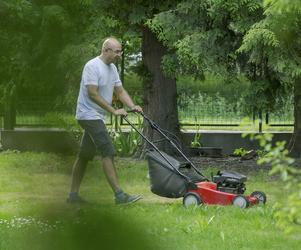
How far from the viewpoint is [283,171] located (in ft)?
9.74

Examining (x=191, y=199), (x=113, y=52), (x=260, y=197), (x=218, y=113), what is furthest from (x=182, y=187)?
(x=218, y=113)

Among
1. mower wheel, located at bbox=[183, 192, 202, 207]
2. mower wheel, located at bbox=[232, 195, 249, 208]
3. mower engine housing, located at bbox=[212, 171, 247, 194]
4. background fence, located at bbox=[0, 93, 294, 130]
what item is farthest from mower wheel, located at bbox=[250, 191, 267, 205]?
background fence, located at bbox=[0, 93, 294, 130]

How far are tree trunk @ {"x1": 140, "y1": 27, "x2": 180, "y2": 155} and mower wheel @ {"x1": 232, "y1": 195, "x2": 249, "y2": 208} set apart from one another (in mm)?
4301

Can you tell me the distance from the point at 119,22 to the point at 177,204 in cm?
414

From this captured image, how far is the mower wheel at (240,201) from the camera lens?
7.03m

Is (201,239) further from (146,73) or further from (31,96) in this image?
(146,73)

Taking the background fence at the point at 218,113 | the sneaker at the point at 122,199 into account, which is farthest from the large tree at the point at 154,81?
the sneaker at the point at 122,199

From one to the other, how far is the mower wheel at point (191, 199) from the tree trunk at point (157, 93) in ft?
13.9

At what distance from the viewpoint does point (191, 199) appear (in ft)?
23.2

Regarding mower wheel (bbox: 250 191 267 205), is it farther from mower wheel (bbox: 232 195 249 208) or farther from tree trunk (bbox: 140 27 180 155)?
tree trunk (bbox: 140 27 180 155)

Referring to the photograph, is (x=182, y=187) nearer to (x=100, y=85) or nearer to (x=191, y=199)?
(x=191, y=199)

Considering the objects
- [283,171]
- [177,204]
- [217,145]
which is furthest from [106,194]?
[217,145]

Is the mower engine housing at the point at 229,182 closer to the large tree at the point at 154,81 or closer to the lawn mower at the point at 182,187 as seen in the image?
the lawn mower at the point at 182,187

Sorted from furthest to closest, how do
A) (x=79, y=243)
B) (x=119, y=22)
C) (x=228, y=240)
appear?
1. (x=119, y=22)
2. (x=228, y=240)
3. (x=79, y=243)
